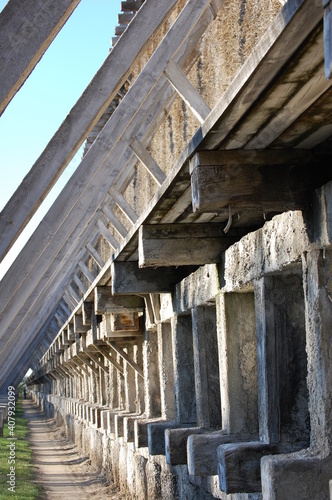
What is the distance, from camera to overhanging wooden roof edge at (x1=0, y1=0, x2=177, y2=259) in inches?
274

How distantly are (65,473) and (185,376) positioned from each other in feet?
30.4

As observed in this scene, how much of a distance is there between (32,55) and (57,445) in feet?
A: 66.0

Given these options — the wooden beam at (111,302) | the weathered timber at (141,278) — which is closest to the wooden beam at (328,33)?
the weathered timber at (141,278)

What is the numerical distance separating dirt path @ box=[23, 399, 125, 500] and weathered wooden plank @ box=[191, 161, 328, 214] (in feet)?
29.1

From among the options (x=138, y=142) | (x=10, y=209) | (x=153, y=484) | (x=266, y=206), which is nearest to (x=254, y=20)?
(x=138, y=142)

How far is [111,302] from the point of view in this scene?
1007 cm

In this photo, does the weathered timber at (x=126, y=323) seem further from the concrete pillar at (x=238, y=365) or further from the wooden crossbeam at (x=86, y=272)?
the wooden crossbeam at (x=86, y=272)

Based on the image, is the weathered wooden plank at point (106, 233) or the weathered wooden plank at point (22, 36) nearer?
the weathered wooden plank at point (22, 36)

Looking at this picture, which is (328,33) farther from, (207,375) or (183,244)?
(207,375)

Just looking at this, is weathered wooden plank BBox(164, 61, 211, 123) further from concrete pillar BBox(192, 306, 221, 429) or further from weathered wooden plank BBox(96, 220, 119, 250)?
weathered wooden plank BBox(96, 220, 119, 250)

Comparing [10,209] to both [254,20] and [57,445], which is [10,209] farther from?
[57,445]

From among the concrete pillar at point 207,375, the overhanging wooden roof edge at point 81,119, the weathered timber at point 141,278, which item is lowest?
the concrete pillar at point 207,375

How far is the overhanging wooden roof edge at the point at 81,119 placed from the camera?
6965mm

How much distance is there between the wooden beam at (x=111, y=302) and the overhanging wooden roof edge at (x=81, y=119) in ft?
9.72
